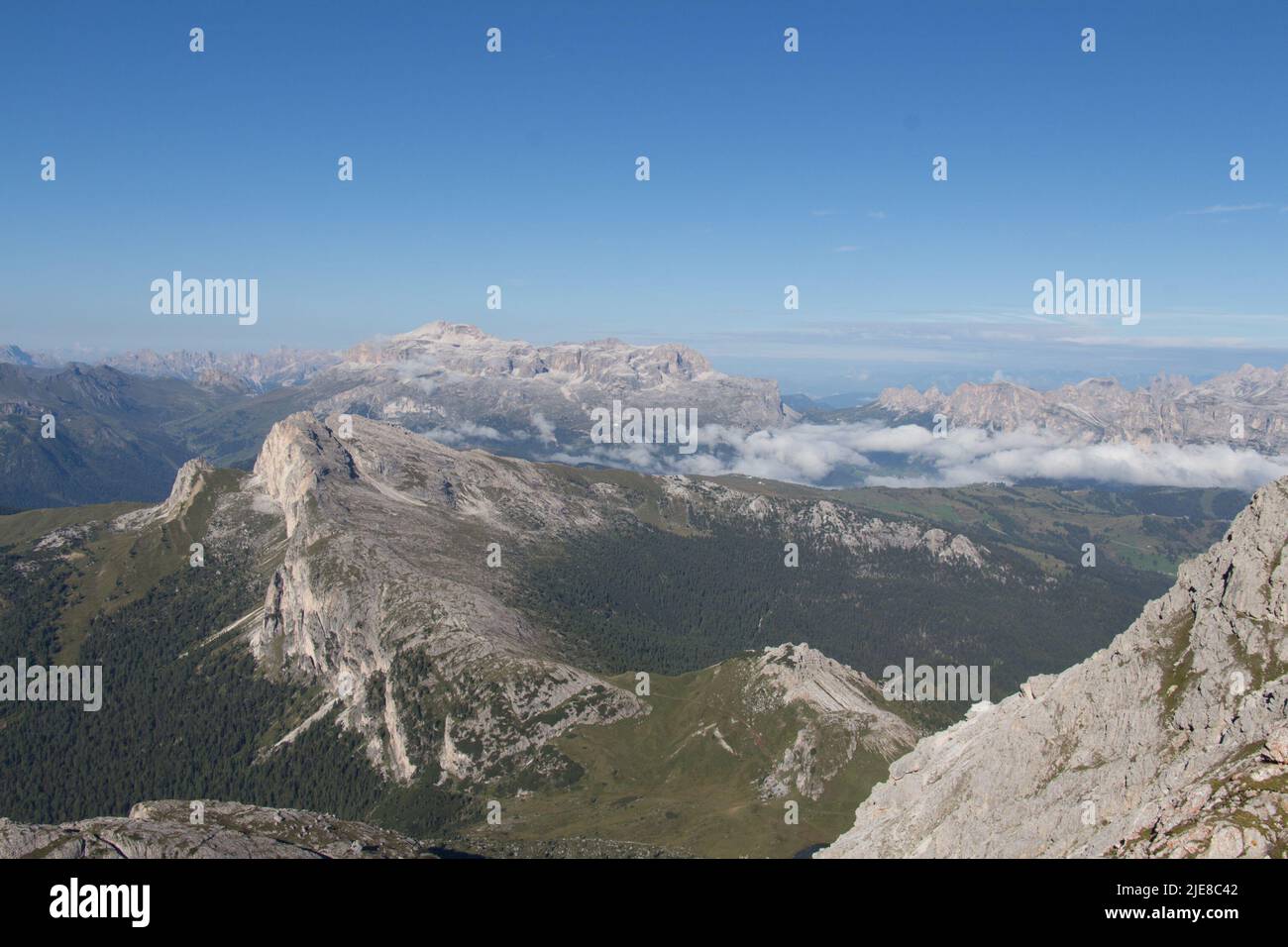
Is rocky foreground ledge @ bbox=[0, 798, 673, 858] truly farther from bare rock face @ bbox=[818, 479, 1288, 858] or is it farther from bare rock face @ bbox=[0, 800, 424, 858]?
bare rock face @ bbox=[818, 479, 1288, 858]

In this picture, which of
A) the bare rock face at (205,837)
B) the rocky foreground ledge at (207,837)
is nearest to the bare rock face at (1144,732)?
the rocky foreground ledge at (207,837)

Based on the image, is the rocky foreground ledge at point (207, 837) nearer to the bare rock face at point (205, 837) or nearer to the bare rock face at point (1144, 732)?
the bare rock face at point (205, 837)

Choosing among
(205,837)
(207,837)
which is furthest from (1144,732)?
(205,837)

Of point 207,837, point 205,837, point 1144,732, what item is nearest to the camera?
point 1144,732

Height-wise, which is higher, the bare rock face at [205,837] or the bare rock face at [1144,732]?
the bare rock face at [1144,732]

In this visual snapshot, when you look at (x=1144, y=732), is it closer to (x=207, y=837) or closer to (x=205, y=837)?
(x=207, y=837)
